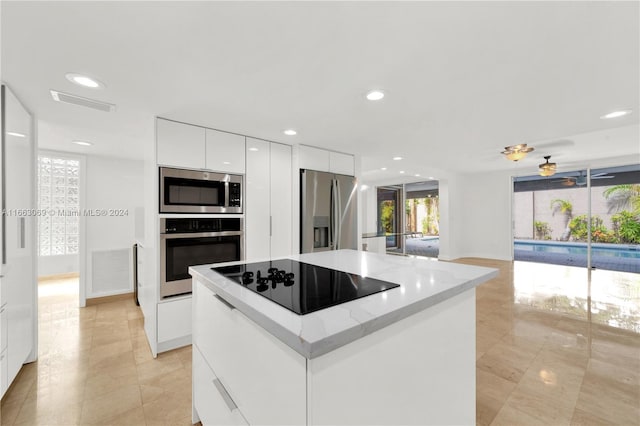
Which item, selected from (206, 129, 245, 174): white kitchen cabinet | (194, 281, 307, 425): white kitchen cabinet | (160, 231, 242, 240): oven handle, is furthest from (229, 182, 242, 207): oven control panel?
(194, 281, 307, 425): white kitchen cabinet

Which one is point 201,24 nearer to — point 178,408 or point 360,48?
point 360,48

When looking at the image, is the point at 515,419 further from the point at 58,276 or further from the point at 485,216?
the point at 58,276

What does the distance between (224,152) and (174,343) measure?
2.06 meters

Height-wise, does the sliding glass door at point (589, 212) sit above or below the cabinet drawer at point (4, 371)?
above

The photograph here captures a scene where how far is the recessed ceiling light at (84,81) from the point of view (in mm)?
1846

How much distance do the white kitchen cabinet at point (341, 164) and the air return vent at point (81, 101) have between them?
2.63m

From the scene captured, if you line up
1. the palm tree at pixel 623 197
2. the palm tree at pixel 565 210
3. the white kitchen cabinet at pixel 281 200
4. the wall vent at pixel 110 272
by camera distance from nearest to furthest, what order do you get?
the white kitchen cabinet at pixel 281 200 < the wall vent at pixel 110 272 < the palm tree at pixel 623 197 < the palm tree at pixel 565 210

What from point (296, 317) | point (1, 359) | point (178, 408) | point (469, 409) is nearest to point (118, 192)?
point (1, 359)

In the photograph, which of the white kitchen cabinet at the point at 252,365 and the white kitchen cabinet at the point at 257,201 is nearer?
the white kitchen cabinet at the point at 252,365

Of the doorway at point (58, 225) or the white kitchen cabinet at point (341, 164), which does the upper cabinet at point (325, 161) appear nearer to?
the white kitchen cabinet at point (341, 164)

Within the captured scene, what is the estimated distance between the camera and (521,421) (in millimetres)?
1652

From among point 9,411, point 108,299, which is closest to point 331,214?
point 9,411

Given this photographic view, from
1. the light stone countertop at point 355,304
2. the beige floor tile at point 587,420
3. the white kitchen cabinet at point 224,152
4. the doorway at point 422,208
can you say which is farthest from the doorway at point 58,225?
the doorway at point 422,208

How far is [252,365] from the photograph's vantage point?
0.98 meters
